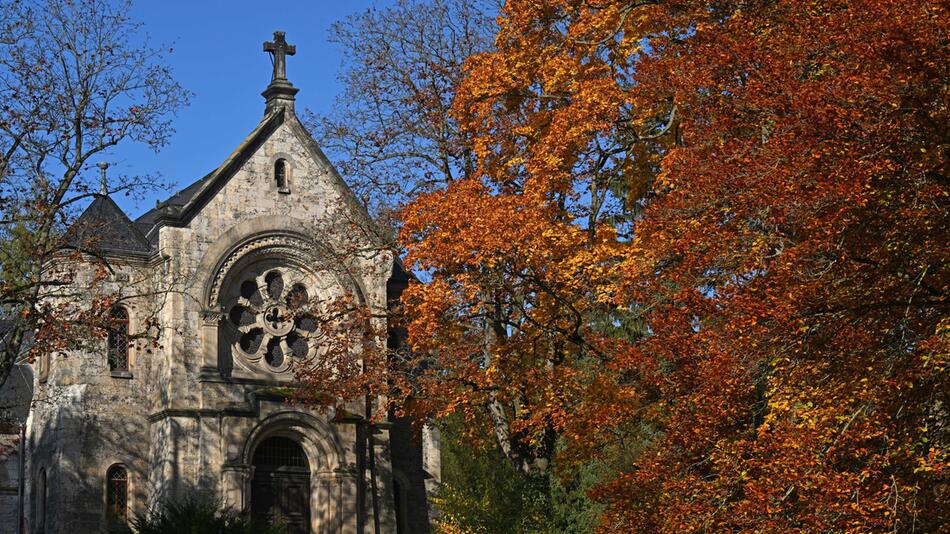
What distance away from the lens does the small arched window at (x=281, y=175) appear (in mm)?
35000

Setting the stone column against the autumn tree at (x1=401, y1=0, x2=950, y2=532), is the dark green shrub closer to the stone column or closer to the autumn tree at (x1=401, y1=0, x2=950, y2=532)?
the autumn tree at (x1=401, y1=0, x2=950, y2=532)

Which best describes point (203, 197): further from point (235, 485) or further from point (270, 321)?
point (235, 485)

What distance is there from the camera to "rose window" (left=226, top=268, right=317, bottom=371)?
1337 inches

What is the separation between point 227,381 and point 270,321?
2209mm

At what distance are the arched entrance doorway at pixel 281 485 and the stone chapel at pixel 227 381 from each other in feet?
0.11

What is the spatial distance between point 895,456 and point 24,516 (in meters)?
25.0

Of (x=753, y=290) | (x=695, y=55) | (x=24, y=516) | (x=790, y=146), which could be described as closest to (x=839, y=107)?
(x=790, y=146)

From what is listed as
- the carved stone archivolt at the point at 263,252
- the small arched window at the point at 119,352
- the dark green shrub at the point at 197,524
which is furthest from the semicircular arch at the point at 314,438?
the dark green shrub at the point at 197,524

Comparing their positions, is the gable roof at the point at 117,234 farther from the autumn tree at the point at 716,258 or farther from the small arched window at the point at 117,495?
the autumn tree at the point at 716,258

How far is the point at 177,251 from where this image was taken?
3331 centimetres

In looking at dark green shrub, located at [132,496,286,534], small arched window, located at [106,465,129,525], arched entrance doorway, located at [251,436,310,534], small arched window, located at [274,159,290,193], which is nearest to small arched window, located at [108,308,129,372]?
small arched window, located at [106,465,129,525]

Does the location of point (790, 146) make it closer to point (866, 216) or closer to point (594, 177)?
point (866, 216)

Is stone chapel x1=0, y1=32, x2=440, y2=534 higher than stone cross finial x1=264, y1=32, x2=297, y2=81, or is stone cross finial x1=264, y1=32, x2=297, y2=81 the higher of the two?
stone cross finial x1=264, y1=32, x2=297, y2=81

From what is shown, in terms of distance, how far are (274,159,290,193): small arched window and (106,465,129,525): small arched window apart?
26.1 feet
